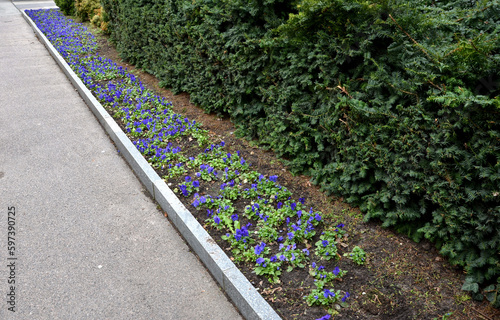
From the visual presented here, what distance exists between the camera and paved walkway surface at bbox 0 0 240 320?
3.35 meters

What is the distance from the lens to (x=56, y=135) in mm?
6543

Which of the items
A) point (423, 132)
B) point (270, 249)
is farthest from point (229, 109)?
point (423, 132)

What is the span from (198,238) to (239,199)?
841mm

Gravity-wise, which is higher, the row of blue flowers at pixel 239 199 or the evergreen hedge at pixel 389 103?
the evergreen hedge at pixel 389 103

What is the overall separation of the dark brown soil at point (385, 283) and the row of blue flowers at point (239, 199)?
0.09 meters

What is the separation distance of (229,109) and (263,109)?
744 millimetres

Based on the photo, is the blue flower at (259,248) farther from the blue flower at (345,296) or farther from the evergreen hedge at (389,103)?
the evergreen hedge at (389,103)

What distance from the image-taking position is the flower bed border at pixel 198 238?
3.16 metres

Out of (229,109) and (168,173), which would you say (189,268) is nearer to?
(168,173)

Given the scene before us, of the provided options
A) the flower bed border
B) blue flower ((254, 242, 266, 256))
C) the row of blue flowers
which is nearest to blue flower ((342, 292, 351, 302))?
the row of blue flowers

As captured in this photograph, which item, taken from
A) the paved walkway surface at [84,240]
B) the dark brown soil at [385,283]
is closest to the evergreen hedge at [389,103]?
Answer: the dark brown soil at [385,283]

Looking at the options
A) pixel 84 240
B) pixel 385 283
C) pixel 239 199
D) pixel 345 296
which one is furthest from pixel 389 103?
pixel 84 240

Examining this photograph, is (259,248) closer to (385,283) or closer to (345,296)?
(345,296)

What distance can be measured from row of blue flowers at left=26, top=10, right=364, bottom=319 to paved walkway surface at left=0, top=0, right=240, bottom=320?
450mm
